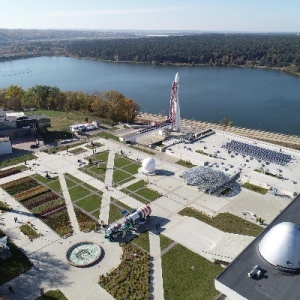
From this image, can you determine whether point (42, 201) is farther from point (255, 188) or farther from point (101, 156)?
point (255, 188)

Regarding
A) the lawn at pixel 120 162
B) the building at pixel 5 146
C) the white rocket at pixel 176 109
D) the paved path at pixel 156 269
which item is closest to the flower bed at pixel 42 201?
the paved path at pixel 156 269

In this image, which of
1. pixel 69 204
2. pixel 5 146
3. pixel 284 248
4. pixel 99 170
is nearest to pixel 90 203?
pixel 69 204

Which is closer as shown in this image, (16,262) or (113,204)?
(16,262)

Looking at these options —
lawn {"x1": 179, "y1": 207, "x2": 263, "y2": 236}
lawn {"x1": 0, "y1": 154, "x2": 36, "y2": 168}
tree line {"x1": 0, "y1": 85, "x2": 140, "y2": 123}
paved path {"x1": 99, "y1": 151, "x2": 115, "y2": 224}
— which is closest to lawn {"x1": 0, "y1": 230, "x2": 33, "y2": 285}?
paved path {"x1": 99, "y1": 151, "x2": 115, "y2": 224}

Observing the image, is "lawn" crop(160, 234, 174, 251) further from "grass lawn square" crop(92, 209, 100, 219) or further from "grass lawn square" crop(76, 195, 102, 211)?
"grass lawn square" crop(76, 195, 102, 211)

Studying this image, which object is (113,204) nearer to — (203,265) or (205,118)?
(203,265)

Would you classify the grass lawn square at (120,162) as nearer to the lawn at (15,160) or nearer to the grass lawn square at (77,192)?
the grass lawn square at (77,192)

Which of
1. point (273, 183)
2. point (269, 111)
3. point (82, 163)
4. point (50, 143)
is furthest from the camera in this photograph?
point (269, 111)

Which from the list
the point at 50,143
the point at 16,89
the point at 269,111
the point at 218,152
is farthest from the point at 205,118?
the point at 16,89
